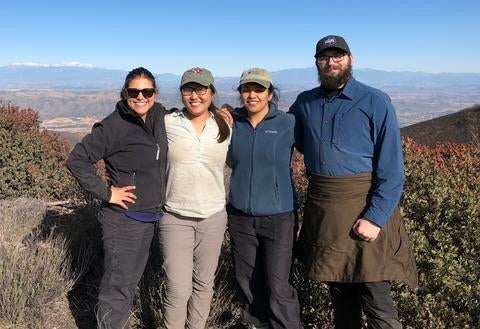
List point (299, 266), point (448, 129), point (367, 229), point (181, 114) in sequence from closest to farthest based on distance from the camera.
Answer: point (367, 229) < point (181, 114) < point (299, 266) < point (448, 129)

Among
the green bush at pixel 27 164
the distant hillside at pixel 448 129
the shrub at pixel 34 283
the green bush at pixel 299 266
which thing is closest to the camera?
the green bush at pixel 299 266

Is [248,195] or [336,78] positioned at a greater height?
[336,78]

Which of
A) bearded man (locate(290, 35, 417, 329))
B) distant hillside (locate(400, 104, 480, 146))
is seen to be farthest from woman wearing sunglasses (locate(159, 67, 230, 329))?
distant hillside (locate(400, 104, 480, 146))

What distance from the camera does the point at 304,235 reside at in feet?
10.8

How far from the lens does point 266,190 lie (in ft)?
10.8

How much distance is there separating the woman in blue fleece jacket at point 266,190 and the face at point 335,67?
433 millimetres

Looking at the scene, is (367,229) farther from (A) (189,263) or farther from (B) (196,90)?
(B) (196,90)

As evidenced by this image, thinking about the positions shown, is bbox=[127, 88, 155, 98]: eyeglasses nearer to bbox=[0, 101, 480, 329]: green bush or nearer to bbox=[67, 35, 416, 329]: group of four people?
bbox=[67, 35, 416, 329]: group of four people

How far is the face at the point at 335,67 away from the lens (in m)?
2.96

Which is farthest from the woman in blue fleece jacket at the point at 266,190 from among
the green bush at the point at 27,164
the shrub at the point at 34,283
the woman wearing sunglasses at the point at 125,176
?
the green bush at the point at 27,164

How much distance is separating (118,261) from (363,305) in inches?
68.9

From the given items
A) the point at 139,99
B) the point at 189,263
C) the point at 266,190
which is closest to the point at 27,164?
the point at 139,99

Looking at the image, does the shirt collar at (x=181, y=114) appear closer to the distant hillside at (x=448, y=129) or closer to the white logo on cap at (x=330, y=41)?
the white logo on cap at (x=330, y=41)

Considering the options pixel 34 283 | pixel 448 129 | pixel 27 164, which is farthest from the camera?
pixel 448 129
